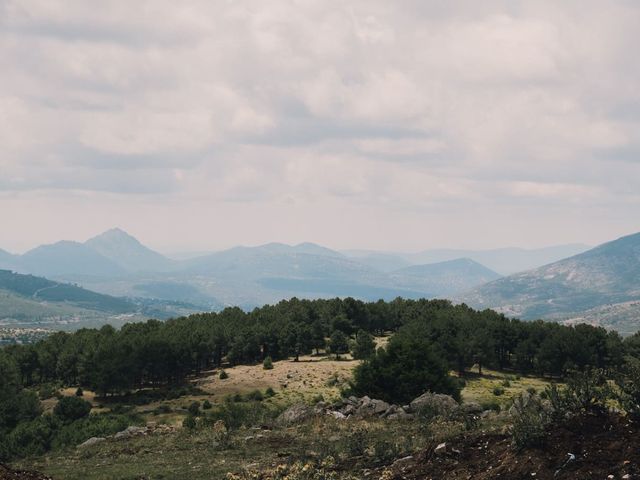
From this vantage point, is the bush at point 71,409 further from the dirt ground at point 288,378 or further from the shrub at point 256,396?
the shrub at point 256,396

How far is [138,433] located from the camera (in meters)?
39.8

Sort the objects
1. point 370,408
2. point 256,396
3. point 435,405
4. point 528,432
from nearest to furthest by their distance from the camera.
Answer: point 528,432 → point 435,405 → point 370,408 → point 256,396

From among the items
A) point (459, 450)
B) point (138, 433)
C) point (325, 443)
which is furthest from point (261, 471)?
point (138, 433)

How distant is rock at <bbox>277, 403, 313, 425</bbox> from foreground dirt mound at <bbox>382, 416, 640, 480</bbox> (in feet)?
58.9

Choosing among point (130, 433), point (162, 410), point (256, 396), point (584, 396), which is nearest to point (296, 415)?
point (130, 433)

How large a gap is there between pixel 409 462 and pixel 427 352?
37979mm

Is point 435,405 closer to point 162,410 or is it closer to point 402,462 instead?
point 402,462

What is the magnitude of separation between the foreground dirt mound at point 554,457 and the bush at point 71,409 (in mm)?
69378

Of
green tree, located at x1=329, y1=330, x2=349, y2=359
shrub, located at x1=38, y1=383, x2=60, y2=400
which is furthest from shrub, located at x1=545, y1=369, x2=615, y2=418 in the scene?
green tree, located at x1=329, y1=330, x2=349, y2=359

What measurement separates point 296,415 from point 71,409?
5252 cm

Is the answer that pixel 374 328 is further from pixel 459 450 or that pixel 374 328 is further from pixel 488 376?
pixel 459 450

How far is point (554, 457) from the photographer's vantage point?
16250mm

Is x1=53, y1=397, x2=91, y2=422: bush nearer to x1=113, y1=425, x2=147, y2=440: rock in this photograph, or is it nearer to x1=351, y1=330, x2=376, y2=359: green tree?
x1=113, y1=425, x2=147, y2=440: rock

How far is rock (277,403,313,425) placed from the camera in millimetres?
37034
